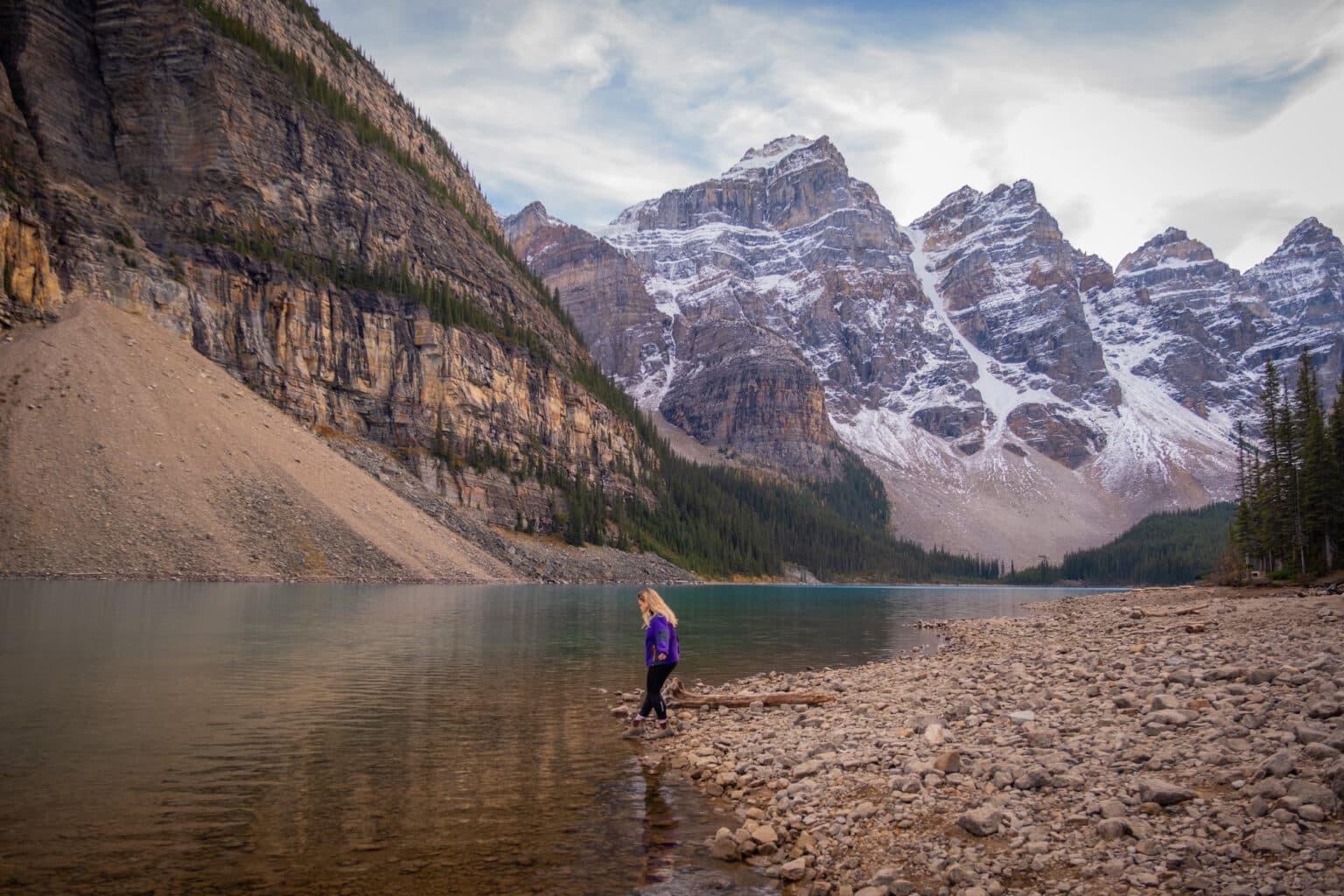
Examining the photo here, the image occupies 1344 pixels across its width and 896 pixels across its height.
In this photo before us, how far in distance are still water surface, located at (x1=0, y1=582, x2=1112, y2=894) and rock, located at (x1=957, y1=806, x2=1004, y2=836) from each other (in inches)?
103

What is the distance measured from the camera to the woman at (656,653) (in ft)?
56.9

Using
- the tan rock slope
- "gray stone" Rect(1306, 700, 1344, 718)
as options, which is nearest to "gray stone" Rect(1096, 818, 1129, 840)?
"gray stone" Rect(1306, 700, 1344, 718)

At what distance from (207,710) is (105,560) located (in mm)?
47760

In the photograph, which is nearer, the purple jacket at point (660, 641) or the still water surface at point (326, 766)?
the still water surface at point (326, 766)

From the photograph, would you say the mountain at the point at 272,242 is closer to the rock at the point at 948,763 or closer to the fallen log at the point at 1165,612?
the fallen log at the point at 1165,612

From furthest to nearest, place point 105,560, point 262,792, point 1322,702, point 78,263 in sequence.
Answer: point 78,263, point 105,560, point 262,792, point 1322,702

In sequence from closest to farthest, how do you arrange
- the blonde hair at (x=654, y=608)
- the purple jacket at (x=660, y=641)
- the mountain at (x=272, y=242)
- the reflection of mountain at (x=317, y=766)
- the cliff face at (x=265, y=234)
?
the reflection of mountain at (x=317, y=766), the purple jacket at (x=660, y=641), the blonde hair at (x=654, y=608), the mountain at (x=272, y=242), the cliff face at (x=265, y=234)

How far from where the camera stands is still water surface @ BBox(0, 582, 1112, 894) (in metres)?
9.82

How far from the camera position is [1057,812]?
31.3 feet

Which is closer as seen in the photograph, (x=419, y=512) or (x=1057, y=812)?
(x=1057, y=812)

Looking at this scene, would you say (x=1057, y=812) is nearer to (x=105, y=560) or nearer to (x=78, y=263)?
(x=105, y=560)

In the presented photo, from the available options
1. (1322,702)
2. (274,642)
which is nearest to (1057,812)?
A: (1322,702)

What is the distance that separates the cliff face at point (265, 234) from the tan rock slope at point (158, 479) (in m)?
12.5

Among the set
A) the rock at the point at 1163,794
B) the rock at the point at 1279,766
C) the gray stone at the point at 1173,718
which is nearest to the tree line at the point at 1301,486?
the gray stone at the point at 1173,718
